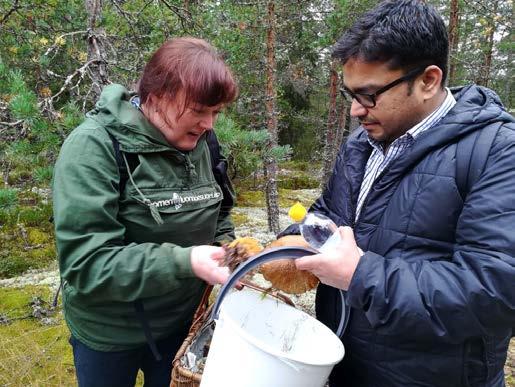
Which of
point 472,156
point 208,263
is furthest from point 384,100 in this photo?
point 208,263

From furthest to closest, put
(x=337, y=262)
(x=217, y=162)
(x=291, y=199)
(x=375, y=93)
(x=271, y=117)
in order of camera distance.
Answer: (x=291, y=199) < (x=271, y=117) < (x=217, y=162) < (x=375, y=93) < (x=337, y=262)

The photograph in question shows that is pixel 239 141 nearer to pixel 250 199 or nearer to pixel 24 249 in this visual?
pixel 24 249

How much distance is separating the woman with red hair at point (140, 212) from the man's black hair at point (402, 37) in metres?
0.54

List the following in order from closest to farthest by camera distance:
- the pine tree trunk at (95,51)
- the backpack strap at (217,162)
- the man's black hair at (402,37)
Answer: the man's black hair at (402,37), the backpack strap at (217,162), the pine tree trunk at (95,51)

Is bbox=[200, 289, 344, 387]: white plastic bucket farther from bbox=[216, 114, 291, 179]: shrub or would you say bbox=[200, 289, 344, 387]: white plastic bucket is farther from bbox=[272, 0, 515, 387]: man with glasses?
bbox=[216, 114, 291, 179]: shrub

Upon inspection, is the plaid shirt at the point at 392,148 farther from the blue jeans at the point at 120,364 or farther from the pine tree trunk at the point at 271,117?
the pine tree trunk at the point at 271,117

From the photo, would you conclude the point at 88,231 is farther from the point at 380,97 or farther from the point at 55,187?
the point at 380,97

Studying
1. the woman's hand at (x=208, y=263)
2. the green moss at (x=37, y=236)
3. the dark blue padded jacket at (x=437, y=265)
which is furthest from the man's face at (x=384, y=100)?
the green moss at (x=37, y=236)

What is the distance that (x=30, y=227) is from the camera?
5344mm

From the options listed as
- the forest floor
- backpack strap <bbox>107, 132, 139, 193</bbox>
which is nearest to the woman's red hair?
backpack strap <bbox>107, 132, 139, 193</bbox>

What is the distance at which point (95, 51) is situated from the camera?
2.92m

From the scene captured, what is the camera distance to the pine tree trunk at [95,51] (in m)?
2.88

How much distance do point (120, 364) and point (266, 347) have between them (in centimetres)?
99

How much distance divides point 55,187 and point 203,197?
0.59m
